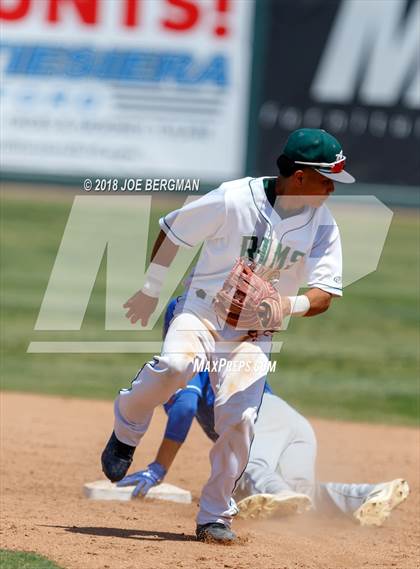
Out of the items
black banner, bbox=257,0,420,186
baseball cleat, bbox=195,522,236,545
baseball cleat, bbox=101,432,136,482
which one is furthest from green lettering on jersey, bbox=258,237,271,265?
black banner, bbox=257,0,420,186

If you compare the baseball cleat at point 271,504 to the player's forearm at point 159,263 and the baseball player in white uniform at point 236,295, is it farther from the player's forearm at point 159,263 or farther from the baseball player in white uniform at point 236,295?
the player's forearm at point 159,263

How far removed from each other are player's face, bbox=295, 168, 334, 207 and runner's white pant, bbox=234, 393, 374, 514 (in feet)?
5.71

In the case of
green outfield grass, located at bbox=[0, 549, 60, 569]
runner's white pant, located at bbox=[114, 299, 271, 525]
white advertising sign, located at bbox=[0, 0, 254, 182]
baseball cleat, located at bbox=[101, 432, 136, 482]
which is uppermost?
runner's white pant, located at bbox=[114, 299, 271, 525]

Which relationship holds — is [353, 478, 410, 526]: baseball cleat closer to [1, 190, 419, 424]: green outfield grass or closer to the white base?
the white base

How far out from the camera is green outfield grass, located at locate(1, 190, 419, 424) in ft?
32.7

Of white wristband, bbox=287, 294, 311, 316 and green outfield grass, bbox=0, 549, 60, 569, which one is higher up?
white wristband, bbox=287, 294, 311, 316

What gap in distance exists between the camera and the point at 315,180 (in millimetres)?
5469

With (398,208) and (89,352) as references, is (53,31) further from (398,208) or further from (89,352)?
(89,352)

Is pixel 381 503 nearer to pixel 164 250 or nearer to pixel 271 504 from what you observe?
pixel 271 504

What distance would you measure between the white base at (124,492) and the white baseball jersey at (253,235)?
1.60m

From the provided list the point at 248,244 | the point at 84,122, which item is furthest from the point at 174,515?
the point at 84,122

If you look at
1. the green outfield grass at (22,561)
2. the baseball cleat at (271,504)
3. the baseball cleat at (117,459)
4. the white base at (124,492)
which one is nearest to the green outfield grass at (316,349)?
the white base at (124,492)

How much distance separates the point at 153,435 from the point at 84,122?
8.71m

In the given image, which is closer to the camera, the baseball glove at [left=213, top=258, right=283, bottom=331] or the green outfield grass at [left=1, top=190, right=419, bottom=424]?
the baseball glove at [left=213, top=258, right=283, bottom=331]
